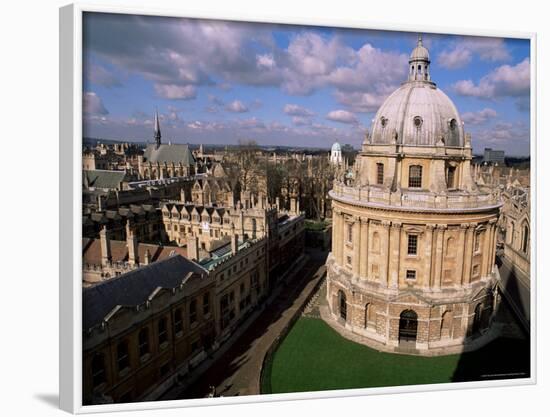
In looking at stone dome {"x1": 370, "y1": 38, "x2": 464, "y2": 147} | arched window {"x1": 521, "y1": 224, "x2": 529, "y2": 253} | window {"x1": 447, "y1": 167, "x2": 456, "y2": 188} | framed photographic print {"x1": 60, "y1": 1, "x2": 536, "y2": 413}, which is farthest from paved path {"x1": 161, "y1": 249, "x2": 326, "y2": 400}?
arched window {"x1": 521, "y1": 224, "x2": 529, "y2": 253}

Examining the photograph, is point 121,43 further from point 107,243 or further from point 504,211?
point 504,211

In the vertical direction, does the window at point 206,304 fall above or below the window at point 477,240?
below

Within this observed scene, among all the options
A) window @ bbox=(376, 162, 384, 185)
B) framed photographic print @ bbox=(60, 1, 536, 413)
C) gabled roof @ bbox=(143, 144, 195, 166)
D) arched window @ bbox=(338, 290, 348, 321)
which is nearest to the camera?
framed photographic print @ bbox=(60, 1, 536, 413)

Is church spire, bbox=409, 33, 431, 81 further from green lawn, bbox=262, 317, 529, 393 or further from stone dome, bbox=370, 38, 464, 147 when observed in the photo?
green lawn, bbox=262, 317, 529, 393

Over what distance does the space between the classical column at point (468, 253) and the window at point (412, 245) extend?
92.2 inches

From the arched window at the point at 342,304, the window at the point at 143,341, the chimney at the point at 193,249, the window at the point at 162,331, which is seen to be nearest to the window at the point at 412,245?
the arched window at the point at 342,304

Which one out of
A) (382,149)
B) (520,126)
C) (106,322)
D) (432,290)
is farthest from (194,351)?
(520,126)

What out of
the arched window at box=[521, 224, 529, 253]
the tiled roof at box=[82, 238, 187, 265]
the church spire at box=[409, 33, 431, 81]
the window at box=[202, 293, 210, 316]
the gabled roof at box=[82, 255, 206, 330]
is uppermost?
the church spire at box=[409, 33, 431, 81]

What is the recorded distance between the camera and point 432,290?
67.7 feet

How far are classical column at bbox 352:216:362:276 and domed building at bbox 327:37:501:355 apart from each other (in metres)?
0.05

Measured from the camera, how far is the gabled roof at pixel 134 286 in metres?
13.8

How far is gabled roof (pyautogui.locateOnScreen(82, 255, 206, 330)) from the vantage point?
45.3 ft

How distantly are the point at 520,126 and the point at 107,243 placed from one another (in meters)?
17.8

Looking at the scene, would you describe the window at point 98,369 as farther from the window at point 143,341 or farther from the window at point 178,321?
the window at point 178,321
